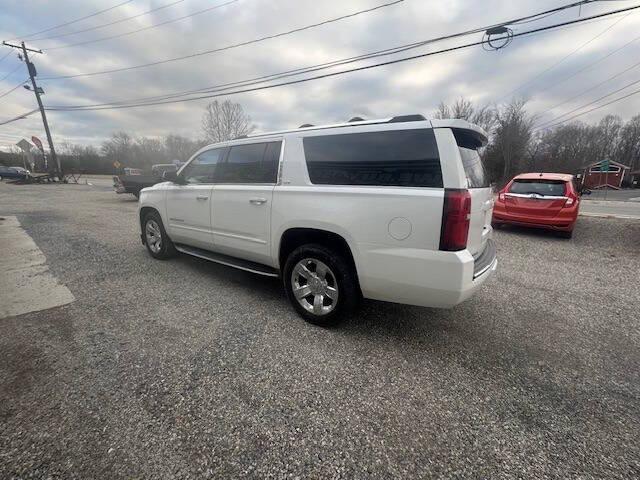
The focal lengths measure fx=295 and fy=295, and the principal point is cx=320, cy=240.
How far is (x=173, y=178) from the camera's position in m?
4.31

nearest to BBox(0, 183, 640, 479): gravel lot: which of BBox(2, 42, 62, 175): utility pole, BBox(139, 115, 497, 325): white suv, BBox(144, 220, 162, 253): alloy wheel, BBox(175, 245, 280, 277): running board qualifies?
BBox(175, 245, 280, 277): running board

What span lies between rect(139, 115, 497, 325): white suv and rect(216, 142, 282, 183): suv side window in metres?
0.01

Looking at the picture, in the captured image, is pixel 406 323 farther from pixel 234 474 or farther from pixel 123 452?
pixel 123 452

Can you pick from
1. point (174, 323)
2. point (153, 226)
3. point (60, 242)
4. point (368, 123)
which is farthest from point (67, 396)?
point (60, 242)

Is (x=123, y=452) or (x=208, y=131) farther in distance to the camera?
(x=208, y=131)

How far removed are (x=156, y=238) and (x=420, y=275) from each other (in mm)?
4390

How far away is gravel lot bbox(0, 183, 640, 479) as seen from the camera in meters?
1.63

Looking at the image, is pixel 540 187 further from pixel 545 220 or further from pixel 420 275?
pixel 420 275

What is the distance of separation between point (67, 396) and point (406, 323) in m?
2.84

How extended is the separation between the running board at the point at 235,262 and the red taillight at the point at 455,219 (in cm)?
186

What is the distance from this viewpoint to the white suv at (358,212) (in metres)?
2.26

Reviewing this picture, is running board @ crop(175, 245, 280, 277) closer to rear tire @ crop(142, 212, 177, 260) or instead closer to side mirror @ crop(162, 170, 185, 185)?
rear tire @ crop(142, 212, 177, 260)

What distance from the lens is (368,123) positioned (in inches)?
105

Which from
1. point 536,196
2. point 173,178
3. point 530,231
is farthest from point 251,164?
point 530,231
